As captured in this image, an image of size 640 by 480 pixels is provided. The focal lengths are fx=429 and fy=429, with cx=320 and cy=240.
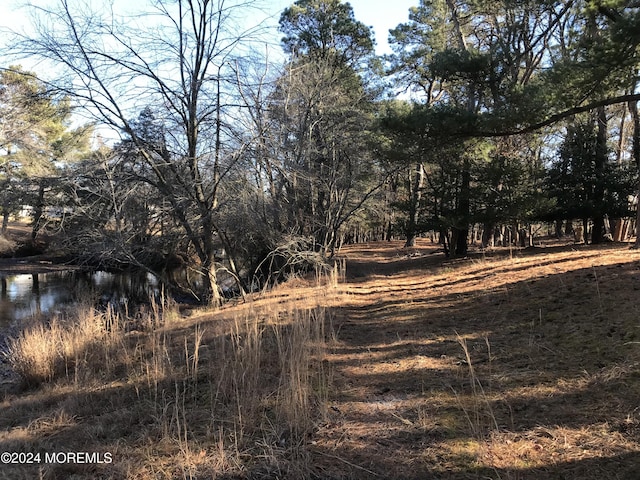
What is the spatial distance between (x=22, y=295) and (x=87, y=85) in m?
12.8

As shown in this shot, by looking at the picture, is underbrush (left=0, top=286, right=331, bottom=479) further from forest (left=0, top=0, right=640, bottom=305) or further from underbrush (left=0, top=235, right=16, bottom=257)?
underbrush (left=0, top=235, right=16, bottom=257)

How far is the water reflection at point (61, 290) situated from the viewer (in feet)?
50.0

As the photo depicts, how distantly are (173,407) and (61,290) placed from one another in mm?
18705

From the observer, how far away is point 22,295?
18312mm

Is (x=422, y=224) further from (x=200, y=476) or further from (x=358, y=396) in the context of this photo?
(x=200, y=476)

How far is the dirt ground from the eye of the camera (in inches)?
108

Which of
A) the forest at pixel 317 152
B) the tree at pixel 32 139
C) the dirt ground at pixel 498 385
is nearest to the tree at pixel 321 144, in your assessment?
the forest at pixel 317 152

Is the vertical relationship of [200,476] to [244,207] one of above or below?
below

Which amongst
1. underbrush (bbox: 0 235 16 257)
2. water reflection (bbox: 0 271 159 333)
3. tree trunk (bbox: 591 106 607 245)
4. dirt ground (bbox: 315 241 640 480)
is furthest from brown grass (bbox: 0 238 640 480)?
underbrush (bbox: 0 235 16 257)

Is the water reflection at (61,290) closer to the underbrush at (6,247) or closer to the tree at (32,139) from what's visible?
the tree at (32,139)

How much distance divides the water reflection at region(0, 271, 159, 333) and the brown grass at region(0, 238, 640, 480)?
9.55 m

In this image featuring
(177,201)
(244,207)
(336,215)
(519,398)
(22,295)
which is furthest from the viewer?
(22,295)

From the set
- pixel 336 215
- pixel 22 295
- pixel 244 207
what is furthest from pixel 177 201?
pixel 22 295

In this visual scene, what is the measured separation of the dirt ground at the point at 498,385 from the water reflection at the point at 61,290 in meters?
11.0
